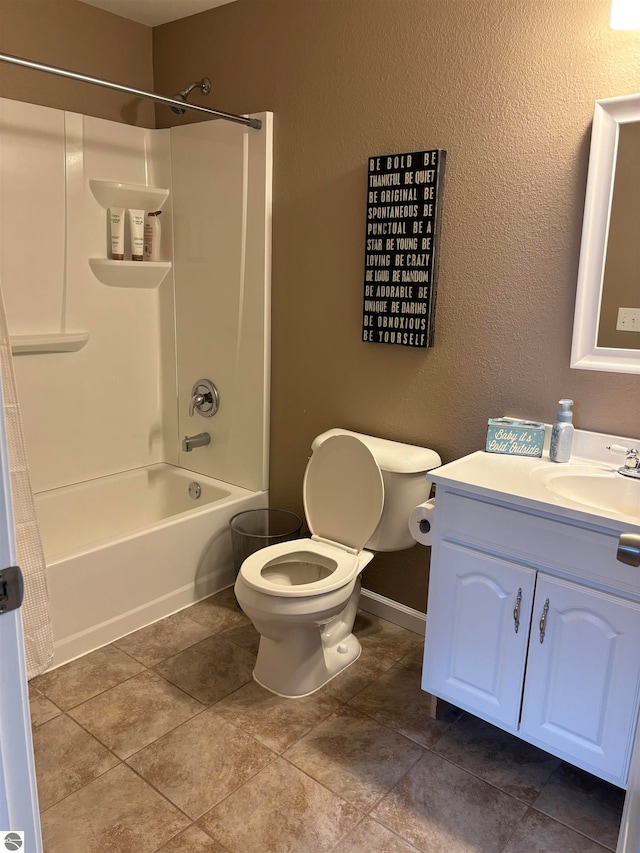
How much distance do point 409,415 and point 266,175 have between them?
1148 millimetres

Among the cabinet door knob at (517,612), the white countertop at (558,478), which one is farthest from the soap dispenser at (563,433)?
the cabinet door knob at (517,612)

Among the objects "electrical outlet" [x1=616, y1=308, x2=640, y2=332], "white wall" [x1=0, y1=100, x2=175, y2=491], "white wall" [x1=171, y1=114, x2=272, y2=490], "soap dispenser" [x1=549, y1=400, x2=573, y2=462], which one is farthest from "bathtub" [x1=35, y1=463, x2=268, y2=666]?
"electrical outlet" [x1=616, y1=308, x2=640, y2=332]

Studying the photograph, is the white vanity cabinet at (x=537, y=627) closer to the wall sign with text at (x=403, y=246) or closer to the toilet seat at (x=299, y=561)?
the toilet seat at (x=299, y=561)

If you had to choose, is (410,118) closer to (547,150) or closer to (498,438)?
(547,150)

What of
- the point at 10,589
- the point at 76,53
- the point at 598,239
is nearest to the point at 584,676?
the point at 598,239

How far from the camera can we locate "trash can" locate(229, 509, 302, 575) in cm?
282

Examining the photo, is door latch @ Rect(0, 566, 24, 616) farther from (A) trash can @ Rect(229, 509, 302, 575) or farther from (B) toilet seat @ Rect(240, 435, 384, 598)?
(A) trash can @ Rect(229, 509, 302, 575)

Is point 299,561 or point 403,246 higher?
point 403,246

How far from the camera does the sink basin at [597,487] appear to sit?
186 centimetres

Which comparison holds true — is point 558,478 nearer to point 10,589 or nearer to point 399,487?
point 399,487

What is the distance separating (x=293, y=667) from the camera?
221 centimetres

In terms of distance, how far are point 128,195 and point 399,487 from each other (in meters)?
1.77

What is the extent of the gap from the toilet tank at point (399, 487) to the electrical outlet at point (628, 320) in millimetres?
→ 734

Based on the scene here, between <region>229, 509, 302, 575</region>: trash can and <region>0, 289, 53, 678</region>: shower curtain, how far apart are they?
3.46 ft
